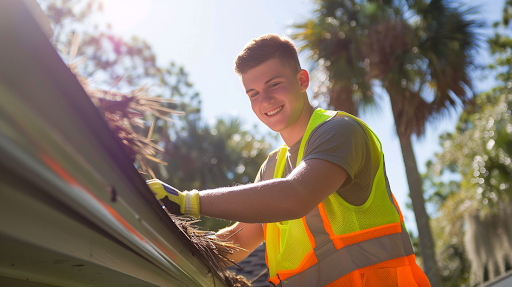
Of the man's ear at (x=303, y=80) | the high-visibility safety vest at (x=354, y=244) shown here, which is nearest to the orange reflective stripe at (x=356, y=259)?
the high-visibility safety vest at (x=354, y=244)

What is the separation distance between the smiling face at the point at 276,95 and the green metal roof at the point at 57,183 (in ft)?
4.25

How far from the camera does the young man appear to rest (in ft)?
4.28

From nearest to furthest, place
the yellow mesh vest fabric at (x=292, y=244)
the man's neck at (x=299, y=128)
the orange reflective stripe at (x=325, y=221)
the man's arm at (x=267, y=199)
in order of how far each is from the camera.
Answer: the man's arm at (x=267, y=199) < the orange reflective stripe at (x=325, y=221) < the yellow mesh vest fabric at (x=292, y=244) < the man's neck at (x=299, y=128)

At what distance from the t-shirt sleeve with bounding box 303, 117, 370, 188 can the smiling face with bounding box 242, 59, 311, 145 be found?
546 millimetres

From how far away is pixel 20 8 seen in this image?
509 mm

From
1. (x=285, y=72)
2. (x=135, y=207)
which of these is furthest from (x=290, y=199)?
(x=285, y=72)

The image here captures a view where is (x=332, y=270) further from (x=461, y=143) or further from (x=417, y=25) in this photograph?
(x=461, y=143)

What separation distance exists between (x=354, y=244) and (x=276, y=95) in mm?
891

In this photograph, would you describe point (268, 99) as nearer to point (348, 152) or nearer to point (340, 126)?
point (340, 126)

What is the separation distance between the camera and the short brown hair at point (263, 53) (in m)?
2.16

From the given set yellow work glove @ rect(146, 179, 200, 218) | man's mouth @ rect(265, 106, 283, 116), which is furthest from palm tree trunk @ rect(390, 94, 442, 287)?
yellow work glove @ rect(146, 179, 200, 218)

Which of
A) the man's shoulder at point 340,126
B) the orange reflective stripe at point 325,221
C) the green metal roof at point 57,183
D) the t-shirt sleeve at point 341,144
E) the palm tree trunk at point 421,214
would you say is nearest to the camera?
the green metal roof at point 57,183

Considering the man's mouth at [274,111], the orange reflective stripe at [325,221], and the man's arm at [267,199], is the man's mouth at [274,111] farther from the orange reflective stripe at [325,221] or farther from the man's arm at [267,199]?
the man's arm at [267,199]

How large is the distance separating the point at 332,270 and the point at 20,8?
5.31ft
